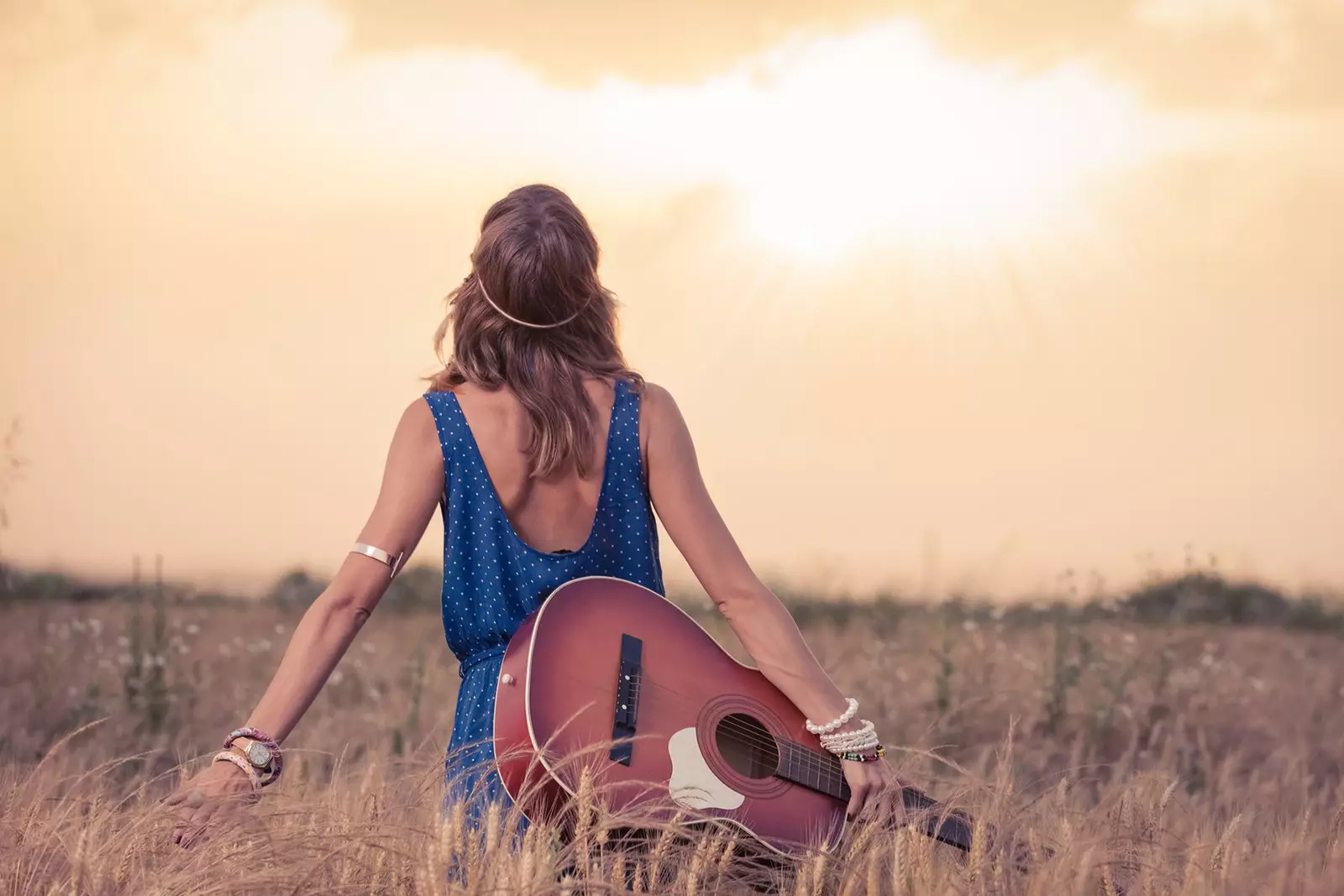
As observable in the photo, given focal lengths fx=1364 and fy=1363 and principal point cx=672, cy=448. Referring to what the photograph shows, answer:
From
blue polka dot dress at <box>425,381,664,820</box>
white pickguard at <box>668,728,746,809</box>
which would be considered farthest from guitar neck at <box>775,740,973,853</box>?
blue polka dot dress at <box>425,381,664,820</box>

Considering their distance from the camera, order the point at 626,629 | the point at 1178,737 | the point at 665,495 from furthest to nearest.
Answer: the point at 1178,737 → the point at 665,495 → the point at 626,629

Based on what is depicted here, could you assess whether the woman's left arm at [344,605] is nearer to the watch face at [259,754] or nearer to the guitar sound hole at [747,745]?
the watch face at [259,754]

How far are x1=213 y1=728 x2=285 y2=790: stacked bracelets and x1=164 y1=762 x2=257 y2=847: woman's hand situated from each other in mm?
15

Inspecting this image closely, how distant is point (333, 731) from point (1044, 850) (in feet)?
13.6

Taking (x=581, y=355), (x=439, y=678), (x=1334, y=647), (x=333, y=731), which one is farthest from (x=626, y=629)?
(x=1334, y=647)

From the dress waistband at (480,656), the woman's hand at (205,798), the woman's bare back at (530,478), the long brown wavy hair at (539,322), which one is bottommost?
the woman's hand at (205,798)

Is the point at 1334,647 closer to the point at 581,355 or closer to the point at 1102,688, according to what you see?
the point at 1102,688

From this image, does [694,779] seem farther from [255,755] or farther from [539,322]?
[539,322]

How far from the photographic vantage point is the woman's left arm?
9.13 feet

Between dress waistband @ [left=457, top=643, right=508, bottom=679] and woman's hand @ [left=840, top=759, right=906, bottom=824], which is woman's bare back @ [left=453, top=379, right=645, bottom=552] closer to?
dress waistband @ [left=457, top=643, right=508, bottom=679]

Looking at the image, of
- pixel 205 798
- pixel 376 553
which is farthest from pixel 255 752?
pixel 376 553

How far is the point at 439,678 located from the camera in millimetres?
7418

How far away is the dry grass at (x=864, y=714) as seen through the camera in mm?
2553

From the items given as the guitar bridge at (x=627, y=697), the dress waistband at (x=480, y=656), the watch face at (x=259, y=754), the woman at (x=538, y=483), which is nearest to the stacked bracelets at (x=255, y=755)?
the watch face at (x=259, y=754)
